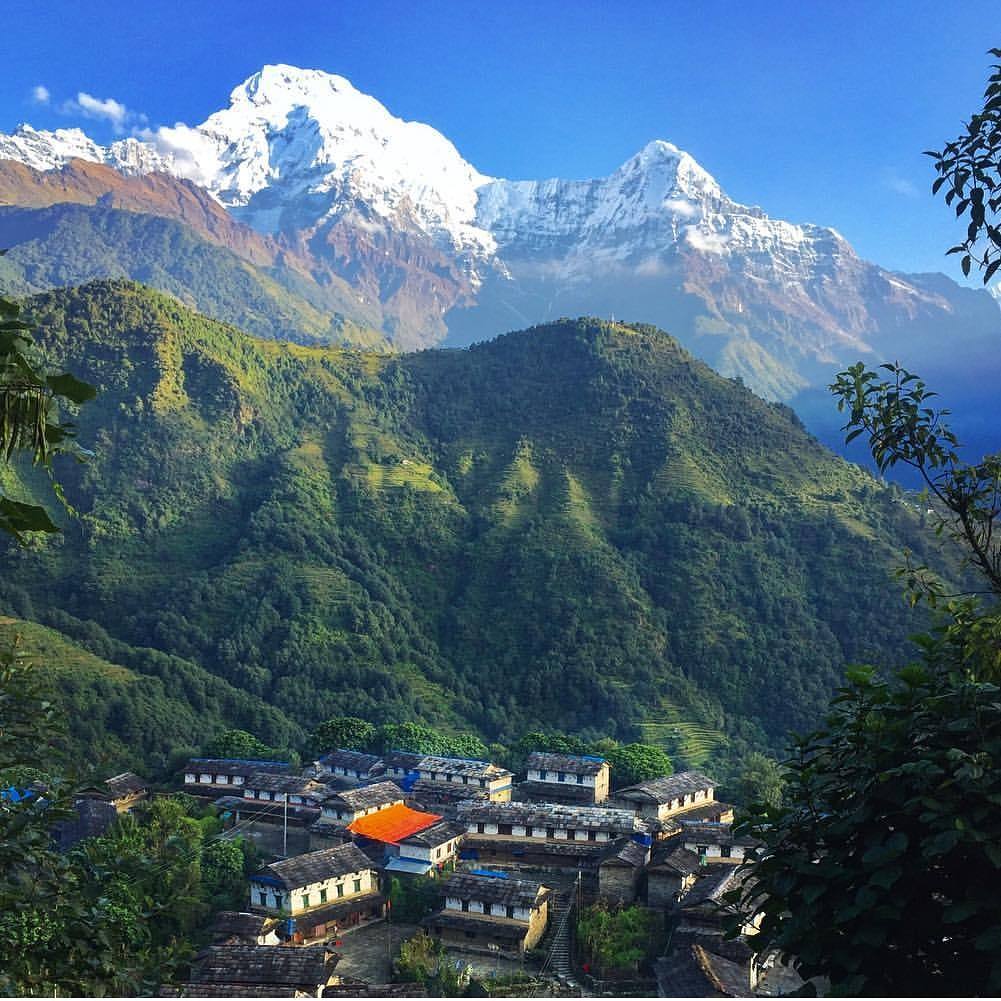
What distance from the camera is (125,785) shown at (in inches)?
1374

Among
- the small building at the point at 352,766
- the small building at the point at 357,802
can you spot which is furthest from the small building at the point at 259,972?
the small building at the point at 352,766

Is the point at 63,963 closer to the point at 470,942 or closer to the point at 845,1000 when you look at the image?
the point at 845,1000

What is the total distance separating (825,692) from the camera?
53469mm

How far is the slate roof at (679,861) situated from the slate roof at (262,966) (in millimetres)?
9919

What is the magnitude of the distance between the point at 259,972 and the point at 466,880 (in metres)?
6.91

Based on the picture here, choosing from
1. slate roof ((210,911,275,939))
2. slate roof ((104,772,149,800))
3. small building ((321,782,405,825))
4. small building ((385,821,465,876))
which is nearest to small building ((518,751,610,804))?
small building ((321,782,405,825))

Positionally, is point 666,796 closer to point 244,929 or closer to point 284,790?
point 284,790

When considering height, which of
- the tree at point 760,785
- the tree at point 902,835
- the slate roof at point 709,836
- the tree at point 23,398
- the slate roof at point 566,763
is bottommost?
the slate roof at point 709,836

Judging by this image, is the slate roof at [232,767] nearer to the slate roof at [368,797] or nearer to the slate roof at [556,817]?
the slate roof at [368,797]

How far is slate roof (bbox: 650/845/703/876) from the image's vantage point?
25464 mm

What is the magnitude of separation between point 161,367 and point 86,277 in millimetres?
134366

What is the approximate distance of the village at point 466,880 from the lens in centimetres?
2045

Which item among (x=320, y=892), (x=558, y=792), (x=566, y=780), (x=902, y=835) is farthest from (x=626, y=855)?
(x=902, y=835)

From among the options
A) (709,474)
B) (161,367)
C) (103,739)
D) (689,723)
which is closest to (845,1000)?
(103,739)
